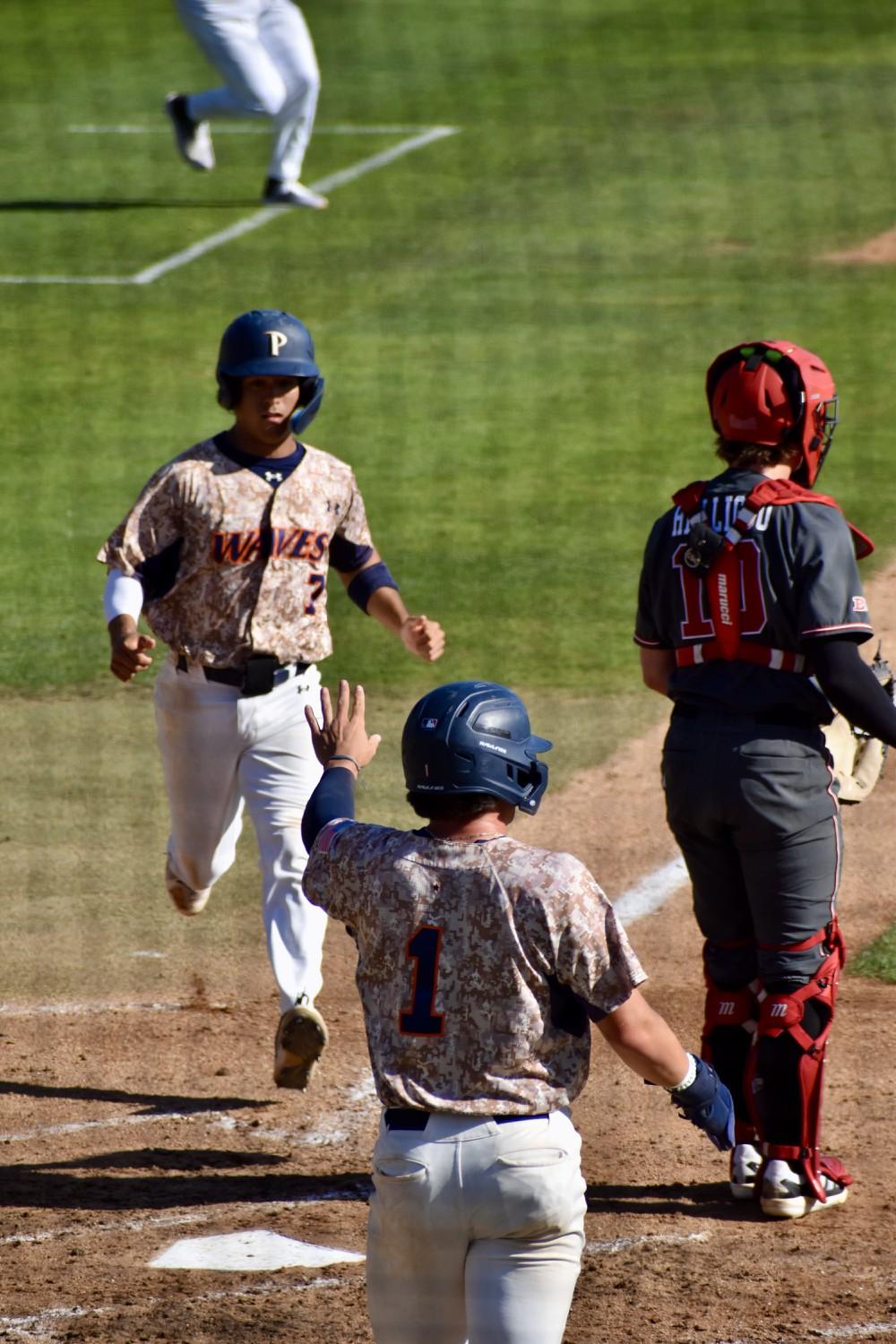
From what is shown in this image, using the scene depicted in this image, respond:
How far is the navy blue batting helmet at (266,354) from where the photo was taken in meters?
5.48

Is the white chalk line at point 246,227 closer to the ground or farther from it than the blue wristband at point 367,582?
farther from it

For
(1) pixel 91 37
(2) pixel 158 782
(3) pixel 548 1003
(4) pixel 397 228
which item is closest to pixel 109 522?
(2) pixel 158 782

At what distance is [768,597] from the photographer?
4445mm

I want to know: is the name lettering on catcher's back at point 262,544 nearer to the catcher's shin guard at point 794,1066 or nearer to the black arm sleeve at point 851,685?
the black arm sleeve at point 851,685

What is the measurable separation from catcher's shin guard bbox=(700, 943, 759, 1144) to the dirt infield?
0.22 metres

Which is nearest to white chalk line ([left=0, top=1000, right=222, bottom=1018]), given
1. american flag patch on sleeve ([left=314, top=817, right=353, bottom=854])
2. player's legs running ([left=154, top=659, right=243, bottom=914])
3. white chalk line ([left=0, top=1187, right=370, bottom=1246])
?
player's legs running ([left=154, top=659, right=243, bottom=914])

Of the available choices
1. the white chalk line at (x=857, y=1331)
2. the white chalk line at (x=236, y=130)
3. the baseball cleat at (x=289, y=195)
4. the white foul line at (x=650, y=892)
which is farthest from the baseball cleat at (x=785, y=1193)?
the white chalk line at (x=236, y=130)

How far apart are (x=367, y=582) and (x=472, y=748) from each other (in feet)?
8.61

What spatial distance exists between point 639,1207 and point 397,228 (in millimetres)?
13039

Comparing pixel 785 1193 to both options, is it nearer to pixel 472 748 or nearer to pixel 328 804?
pixel 328 804

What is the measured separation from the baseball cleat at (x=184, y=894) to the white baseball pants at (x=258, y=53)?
36.0ft

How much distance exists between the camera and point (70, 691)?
8.97 meters

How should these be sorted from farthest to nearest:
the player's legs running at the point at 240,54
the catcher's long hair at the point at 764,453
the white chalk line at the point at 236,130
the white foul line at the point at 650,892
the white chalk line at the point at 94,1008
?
the white chalk line at the point at 236,130 → the player's legs running at the point at 240,54 → the white foul line at the point at 650,892 → the white chalk line at the point at 94,1008 → the catcher's long hair at the point at 764,453

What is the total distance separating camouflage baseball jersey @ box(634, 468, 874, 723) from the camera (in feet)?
14.4
